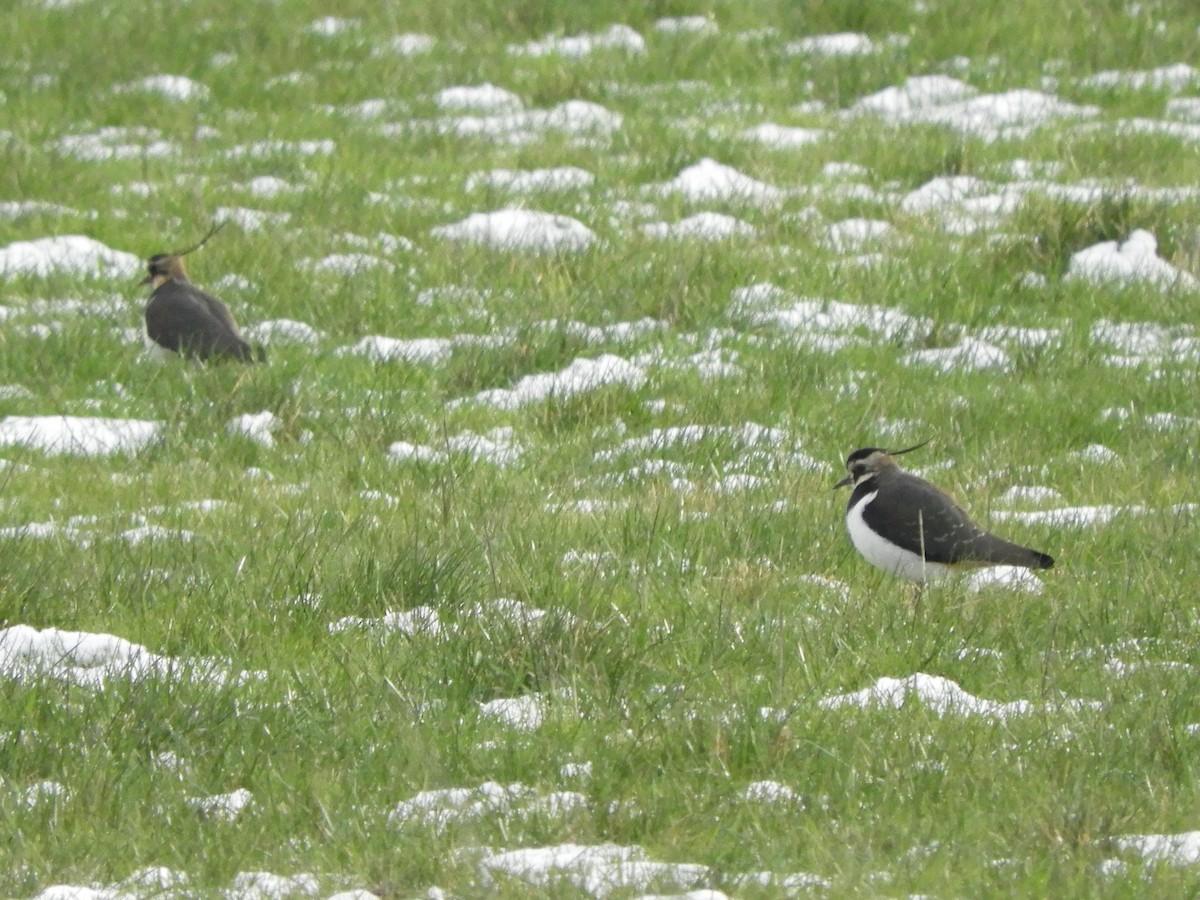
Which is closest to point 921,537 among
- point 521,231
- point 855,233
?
point 855,233

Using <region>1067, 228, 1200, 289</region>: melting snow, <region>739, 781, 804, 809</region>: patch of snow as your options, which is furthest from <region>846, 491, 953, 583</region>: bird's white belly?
<region>1067, 228, 1200, 289</region>: melting snow

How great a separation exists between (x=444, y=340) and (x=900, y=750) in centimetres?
438

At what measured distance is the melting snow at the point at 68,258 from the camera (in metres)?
8.49

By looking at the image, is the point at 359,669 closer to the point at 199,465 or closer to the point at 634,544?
the point at 634,544

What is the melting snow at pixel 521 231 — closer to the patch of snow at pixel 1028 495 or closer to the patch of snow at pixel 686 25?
the patch of snow at pixel 1028 495

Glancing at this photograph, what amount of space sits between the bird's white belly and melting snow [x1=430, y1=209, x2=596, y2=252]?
379 centimetres

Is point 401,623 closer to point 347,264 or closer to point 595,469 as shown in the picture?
point 595,469

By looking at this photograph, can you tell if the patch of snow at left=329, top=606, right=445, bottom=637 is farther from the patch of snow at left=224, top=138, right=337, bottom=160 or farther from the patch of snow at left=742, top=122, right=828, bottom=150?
the patch of snow at left=742, top=122, right=828, bottom=150

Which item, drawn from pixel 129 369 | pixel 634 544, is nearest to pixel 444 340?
pixel 129 369

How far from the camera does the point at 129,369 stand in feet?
24.5

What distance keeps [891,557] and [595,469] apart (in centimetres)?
154

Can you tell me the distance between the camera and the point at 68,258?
28.6 ft

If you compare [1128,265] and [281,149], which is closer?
[1128,265]

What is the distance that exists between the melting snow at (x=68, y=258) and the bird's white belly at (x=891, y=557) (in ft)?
15.2
